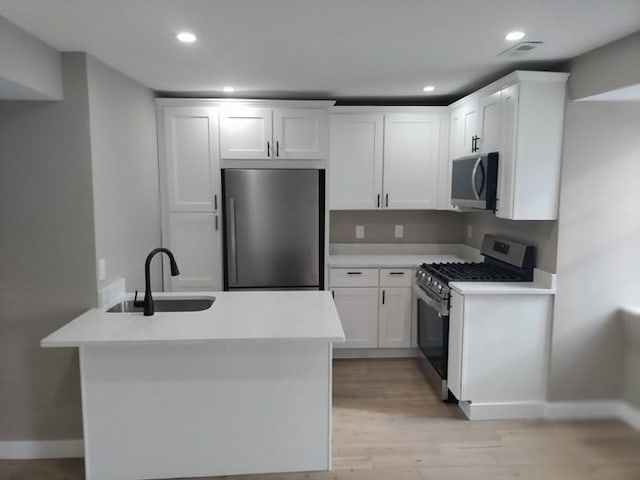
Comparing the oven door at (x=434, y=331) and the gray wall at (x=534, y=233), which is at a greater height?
the gray wall at (x=534, y=233)

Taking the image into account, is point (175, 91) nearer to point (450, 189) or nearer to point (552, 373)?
point (450, 189)

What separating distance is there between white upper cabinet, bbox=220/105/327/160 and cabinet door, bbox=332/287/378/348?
1.32m

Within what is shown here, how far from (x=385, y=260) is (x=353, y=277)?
1.21 ft

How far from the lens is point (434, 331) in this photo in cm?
346

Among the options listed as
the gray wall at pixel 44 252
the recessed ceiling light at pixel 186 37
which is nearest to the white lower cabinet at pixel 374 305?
the gray wall at pixel 44 252

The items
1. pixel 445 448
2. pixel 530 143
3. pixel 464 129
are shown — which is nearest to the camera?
pixel 445 448

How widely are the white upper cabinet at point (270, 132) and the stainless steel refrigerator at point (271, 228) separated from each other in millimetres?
159

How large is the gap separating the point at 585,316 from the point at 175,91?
3.61 metres

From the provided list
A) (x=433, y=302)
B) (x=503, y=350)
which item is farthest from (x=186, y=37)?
(x=503, y=350)

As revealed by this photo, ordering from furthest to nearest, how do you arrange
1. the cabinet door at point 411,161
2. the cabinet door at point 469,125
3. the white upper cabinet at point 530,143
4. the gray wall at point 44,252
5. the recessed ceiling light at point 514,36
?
1. the cabinet door at point 411,161
2. the cabinet door at point 469,125
3. the white upper cabinet at point 530,143
4. the gray wall at point 44,252
5. the recessed ceiling light at point 514,36

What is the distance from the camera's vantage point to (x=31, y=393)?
2.59 metres

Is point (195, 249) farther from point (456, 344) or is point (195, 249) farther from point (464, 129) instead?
point (464, 129)

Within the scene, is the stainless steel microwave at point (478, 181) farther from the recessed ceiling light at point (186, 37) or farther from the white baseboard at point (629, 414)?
the recessed ceiling light at point (186, 37)

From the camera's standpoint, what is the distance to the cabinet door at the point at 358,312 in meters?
3.96
